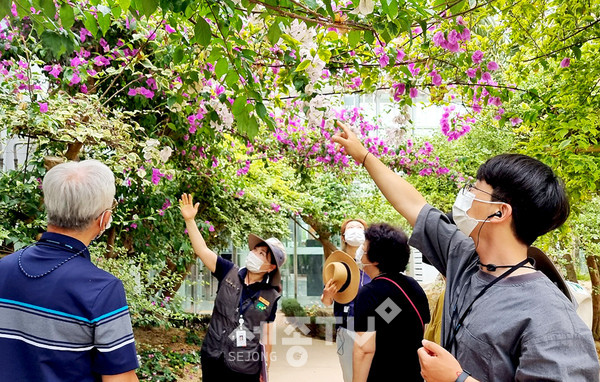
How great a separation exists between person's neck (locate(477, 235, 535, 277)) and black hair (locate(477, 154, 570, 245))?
27 millimetres

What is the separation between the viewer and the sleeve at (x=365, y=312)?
7.93ft

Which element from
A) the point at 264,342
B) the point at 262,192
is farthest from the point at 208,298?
the point at 264,342

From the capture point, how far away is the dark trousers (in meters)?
3.18

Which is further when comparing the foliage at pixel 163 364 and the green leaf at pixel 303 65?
the foliage at pixel 163 364

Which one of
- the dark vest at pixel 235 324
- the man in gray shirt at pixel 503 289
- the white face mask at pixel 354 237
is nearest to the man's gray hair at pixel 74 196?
the man in gray shirt at pixel 503 289

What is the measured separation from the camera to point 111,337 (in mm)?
1439

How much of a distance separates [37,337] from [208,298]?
11.9m

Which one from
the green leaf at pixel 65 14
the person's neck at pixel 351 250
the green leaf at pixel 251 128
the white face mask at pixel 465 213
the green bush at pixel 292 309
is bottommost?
the green bush at pixel 292 309

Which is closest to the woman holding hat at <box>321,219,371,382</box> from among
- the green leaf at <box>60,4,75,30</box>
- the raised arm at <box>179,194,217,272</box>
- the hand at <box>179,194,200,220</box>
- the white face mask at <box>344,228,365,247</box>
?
the white face mask at <box>344,228,365,247</box>

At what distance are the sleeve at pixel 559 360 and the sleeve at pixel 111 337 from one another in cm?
106

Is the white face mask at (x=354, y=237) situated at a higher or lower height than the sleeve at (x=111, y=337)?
lower

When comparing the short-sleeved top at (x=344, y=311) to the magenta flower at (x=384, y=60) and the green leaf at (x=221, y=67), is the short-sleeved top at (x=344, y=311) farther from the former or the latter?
the green leaf at (x=221, y=67)

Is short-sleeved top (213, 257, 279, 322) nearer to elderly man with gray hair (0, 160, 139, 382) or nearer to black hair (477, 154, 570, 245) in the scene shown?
elderly man with gray hair (0, 160, 139, 382)

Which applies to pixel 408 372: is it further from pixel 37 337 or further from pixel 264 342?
pixel 37 337
